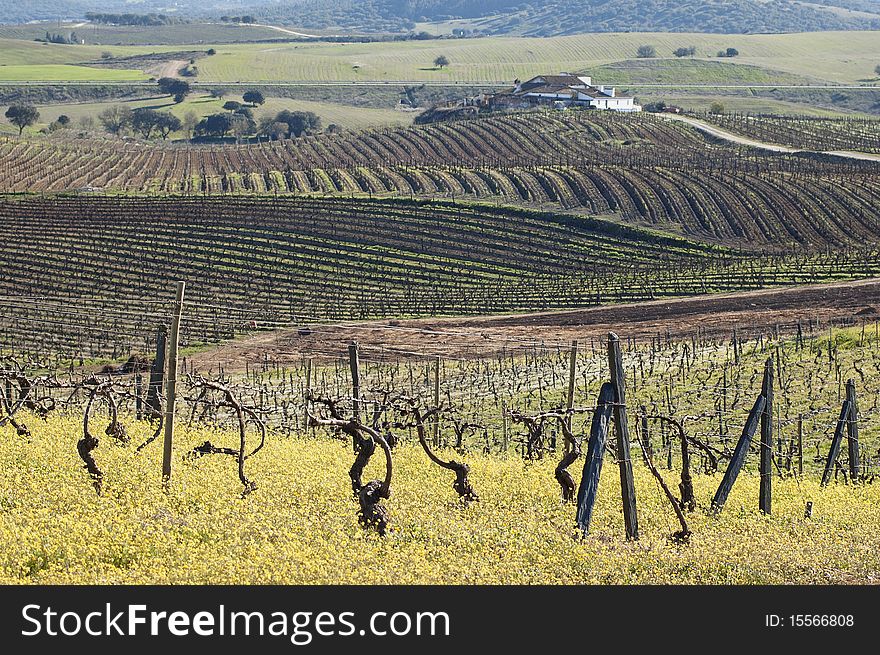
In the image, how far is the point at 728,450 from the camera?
22.9m

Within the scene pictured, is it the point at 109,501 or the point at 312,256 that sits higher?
the point at 109,501

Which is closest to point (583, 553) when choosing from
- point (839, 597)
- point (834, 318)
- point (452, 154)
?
point (839, 597)

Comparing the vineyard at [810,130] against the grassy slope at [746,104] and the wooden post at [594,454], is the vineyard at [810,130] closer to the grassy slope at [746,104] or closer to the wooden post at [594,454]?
the grassy slope at [746,104]

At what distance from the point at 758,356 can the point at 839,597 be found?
29.3 m

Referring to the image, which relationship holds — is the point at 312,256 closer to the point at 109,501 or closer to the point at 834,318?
the point at 834,318

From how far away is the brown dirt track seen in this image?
46.5 m

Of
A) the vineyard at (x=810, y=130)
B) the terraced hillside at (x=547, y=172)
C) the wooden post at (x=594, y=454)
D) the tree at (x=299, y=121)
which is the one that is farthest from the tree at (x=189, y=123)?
the wooden post at (x=594, y=454)

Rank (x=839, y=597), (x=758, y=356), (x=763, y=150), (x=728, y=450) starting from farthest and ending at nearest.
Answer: (x=763, y=150) → (x=758, y=356) → (x=728, y=450) → (x=839, y=597)

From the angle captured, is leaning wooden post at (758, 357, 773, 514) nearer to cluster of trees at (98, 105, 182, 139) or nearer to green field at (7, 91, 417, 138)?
green field at (7, 91, 417, 138)

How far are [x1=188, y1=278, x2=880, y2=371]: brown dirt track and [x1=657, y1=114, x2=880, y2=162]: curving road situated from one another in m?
45.9

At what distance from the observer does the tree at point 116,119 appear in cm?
14700

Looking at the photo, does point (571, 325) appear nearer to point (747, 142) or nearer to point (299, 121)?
point (747, 142)

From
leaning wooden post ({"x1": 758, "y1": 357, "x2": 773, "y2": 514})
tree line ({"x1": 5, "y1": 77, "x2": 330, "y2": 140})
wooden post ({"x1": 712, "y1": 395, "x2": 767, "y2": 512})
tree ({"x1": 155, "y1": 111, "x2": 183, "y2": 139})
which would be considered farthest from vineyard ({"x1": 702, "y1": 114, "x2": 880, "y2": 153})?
wooden post ({"x1": 712, "y1": 395, "x2": 767, "y2": 512})

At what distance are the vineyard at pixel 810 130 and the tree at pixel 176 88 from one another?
A: 78689 millimetres
